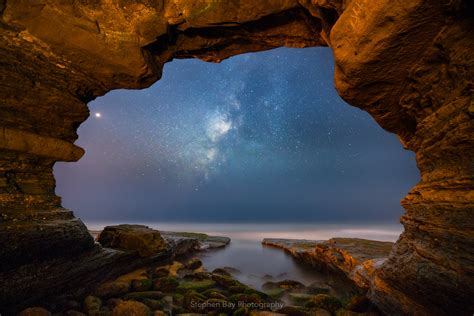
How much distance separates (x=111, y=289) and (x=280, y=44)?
8.94 m

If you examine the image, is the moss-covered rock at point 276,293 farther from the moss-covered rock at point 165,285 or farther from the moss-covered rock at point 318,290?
the moss-covered rock at point 165,285

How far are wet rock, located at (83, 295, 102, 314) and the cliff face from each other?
129cm

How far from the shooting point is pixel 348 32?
13.3 ft

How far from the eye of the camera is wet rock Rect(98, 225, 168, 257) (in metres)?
8.79

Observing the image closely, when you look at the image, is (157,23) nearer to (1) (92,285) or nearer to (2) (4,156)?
(2) (4,156)

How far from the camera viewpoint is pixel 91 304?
5336mm

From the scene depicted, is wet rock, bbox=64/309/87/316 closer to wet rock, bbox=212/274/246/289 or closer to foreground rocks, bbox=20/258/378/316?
foreground rocks, bbox=20/258/378/316

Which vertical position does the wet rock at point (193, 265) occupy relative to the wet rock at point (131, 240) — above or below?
below

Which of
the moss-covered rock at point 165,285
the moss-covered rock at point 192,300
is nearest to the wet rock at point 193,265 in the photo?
the moss-covered rock at point 165,285

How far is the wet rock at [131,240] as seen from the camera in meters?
8.79

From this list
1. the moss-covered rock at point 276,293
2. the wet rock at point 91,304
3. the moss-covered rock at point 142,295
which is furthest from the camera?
the moss-covered rock at point 276,293

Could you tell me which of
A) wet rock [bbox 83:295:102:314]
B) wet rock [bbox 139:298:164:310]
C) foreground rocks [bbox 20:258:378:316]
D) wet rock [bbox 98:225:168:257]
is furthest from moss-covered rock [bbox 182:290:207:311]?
wet rock [bbox 98:225:168:257]

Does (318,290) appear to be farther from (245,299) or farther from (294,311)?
(245,299)

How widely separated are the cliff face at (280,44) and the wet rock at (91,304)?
1287mm
